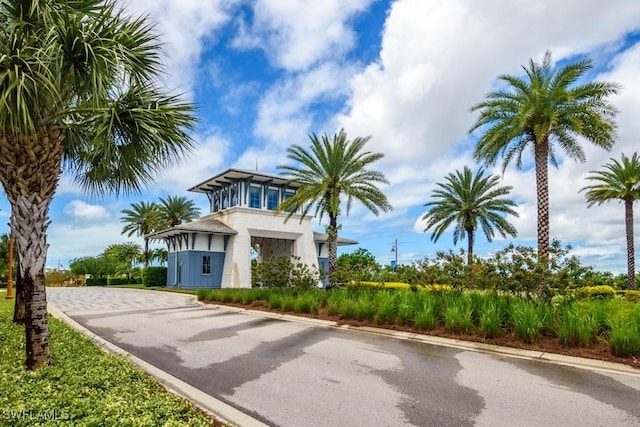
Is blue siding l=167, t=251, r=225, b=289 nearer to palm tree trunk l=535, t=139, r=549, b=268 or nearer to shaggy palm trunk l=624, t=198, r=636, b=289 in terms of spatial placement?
palm tree trunk l=535, t=139, r=549, b=268

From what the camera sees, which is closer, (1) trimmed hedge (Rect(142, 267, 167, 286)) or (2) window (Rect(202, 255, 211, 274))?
(2) window (Rect(202, 255, 211, 274))

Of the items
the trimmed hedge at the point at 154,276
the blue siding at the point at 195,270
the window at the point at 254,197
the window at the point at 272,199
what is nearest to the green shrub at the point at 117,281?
the trimmed hedge at the point at 154,276

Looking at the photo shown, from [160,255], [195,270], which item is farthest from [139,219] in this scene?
[195,270]

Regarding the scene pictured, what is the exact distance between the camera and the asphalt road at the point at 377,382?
5234mm

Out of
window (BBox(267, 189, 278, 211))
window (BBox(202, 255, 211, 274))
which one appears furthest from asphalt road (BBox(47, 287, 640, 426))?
A: window (BBox(267, 189, 278, 211))

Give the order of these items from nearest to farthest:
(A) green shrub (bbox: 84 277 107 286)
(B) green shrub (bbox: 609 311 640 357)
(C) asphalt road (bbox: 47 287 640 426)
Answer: (C) asphalt road (bbox: 47 287 640 426) → (B) green shrub (bbox: 609 311 640 357) → (A) green shrub (bbox: 84 277 107 286)

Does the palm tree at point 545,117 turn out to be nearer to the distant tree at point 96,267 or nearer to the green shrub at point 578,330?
the green shrub at point 578,330

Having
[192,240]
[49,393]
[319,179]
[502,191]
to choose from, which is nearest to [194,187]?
[192,240]

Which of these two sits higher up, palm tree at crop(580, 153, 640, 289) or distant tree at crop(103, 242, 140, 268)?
palm tree at crop(580, 153, 640, 289)

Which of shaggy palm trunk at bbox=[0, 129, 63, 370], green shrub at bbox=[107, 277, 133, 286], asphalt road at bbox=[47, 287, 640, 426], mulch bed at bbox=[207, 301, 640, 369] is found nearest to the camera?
asphalt road at bbox=[47, 287, 640, 426]

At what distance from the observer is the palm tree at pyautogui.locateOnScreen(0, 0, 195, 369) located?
6176mm

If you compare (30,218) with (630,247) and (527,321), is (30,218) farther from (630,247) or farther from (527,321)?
(630,247)

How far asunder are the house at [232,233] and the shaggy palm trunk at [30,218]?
24.8 metres

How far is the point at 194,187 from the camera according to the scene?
3738 centimetres
